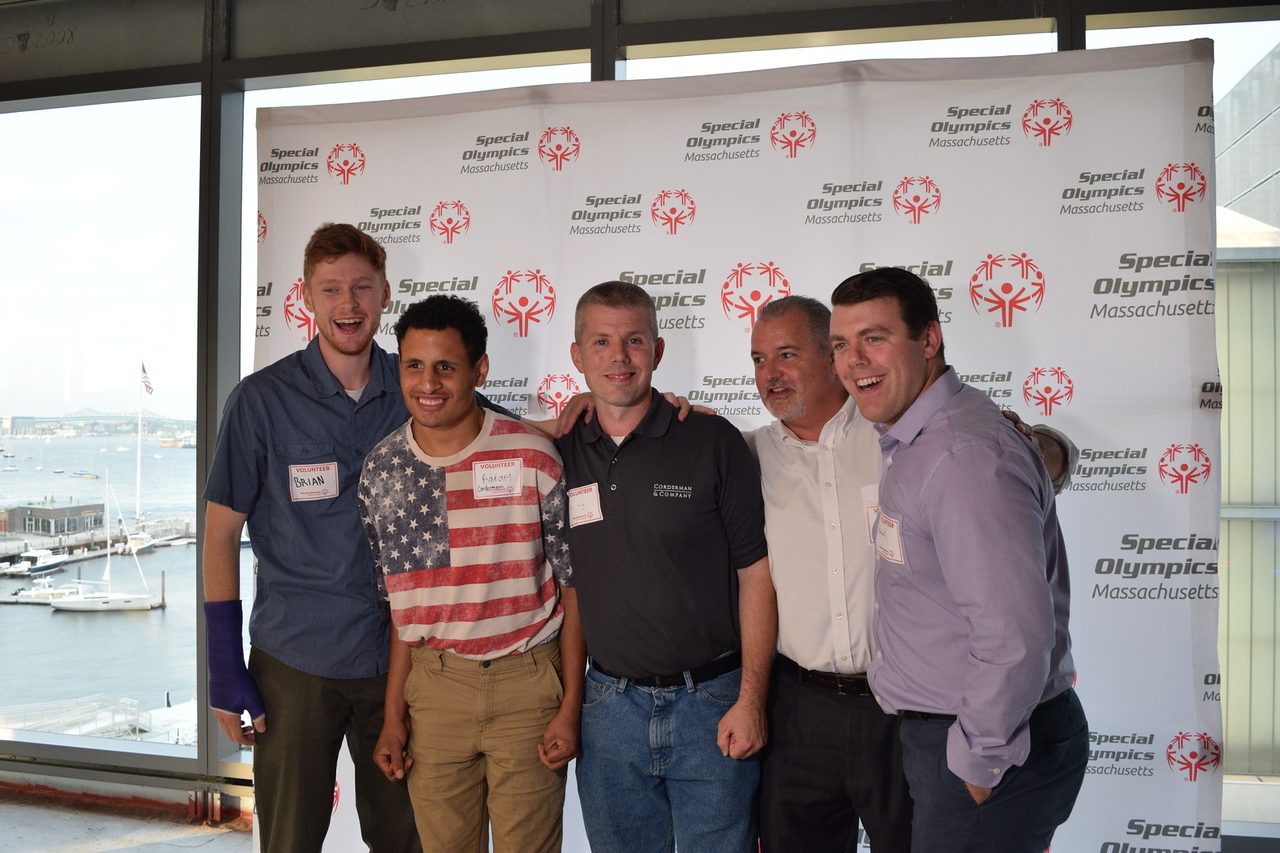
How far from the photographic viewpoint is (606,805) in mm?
1923

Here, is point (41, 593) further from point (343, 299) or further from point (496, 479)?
point (496, 479)

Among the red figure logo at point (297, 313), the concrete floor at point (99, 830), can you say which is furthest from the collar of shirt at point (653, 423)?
the concrete floor at point (99, 830)

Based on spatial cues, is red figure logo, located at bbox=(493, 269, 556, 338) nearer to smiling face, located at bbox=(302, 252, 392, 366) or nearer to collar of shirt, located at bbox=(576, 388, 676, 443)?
smiling face, located at bbox=(302, 252, 392, 366)

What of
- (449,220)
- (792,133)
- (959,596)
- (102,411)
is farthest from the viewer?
(102,411)

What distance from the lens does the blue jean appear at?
1.88 meters

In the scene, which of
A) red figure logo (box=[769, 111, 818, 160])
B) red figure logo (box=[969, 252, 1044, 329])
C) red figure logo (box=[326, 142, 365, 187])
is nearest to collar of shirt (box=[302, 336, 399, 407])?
red figure logo (box=[326, 142, 365, 187])

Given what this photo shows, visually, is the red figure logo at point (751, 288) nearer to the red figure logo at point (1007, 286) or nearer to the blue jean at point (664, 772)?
the red figure logo at point (1007, 286)

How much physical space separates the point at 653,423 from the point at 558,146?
169 centimetres

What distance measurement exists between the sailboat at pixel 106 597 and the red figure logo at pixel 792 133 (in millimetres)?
3227

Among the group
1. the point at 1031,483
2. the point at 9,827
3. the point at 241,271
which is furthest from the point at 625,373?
the point at 9,827

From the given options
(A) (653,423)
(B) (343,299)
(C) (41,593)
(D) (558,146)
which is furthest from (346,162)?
(C) (41,593)

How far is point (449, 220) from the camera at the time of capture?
3.34m

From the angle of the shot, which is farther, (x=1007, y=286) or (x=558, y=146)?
(x=558, y=146)

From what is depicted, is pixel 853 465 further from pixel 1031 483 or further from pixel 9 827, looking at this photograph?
pixel 9 827
